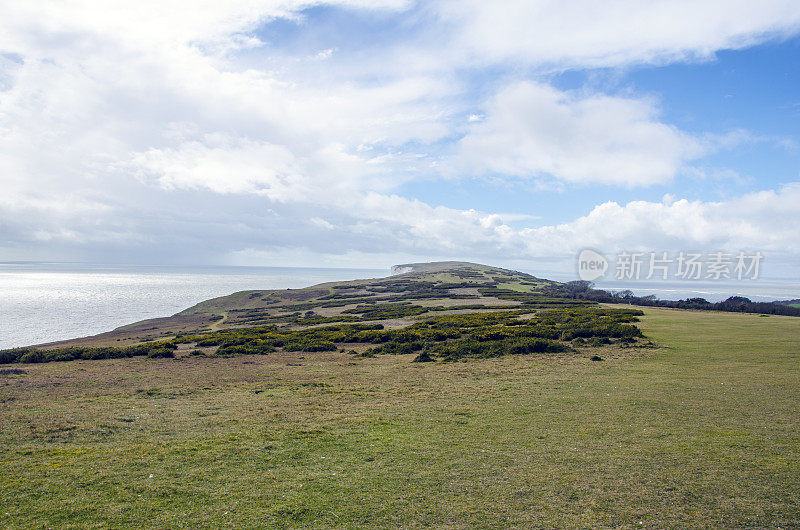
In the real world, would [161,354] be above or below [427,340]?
below

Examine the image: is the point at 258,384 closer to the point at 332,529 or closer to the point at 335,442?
the point at 335,442

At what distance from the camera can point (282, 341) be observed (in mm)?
33750

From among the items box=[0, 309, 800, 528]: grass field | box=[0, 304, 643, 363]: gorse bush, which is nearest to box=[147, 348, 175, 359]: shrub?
box=[0, 304, 643, 363]: gorse bush

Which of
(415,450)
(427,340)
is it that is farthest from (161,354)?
(415,450)

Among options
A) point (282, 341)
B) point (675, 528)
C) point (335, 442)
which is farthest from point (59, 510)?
point (282, 341)

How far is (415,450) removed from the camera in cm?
1017

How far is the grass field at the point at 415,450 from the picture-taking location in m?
7.25

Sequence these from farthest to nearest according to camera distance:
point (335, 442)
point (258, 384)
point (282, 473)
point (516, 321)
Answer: point (516, 321) < point (258, 384) < point (335, 442) < point (282, 473)

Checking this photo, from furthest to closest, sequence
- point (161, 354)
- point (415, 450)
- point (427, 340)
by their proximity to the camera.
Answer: point (427, 340) < point (161, 354) < point (415, 450)

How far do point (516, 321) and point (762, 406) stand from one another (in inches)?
1068

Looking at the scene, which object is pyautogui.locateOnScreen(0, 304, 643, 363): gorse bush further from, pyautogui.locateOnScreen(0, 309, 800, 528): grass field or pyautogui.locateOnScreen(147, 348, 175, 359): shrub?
pyautogui.locateOnScreen(0, 309, 800, 528): grass field

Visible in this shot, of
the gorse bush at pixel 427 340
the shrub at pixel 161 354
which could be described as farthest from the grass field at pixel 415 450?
the shrub at pixel 161 354

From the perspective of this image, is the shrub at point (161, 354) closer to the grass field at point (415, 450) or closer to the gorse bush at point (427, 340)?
the gorse bush at point (427, 340)

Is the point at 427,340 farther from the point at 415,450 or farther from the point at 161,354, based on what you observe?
the point at 415,450
